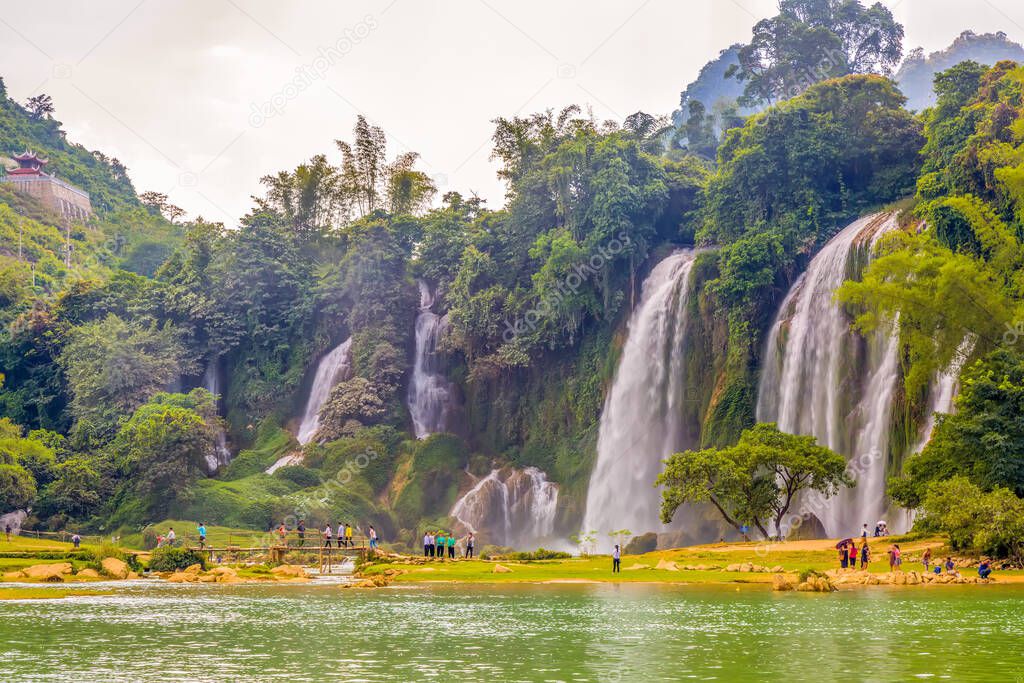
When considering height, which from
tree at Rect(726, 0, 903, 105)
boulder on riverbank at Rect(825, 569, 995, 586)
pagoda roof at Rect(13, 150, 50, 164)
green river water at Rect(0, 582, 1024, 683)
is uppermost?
pagoda roof at Rect(13, 150, 50, 164)

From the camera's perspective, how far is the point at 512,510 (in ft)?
195

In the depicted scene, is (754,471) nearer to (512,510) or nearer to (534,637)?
(512,510)

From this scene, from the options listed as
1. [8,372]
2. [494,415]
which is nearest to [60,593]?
[494,415]

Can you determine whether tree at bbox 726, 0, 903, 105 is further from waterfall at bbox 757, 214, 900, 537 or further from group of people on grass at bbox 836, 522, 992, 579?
group of people on grass at bbox 836, 522, 992, 579

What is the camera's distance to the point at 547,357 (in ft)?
210

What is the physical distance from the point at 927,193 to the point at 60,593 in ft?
116

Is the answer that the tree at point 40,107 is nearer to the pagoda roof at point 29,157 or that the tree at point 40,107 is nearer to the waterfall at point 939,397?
the pagoda roof at point 29,157

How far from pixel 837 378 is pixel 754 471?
264 inches

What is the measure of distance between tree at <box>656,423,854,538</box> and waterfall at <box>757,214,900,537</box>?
5.21ft

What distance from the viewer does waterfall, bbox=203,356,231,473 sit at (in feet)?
219

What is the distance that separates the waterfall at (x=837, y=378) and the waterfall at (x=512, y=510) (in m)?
13.7

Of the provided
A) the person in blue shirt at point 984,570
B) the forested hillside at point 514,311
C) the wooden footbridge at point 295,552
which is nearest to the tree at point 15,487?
the forested hillside at point 514,311

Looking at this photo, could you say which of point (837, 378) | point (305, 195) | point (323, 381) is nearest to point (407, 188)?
point (305, 195)

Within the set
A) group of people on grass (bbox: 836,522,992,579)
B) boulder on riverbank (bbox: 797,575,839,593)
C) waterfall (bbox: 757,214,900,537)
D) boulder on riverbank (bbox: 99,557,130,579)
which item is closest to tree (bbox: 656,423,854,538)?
waterfall (bbox: 757,214,900,537)
